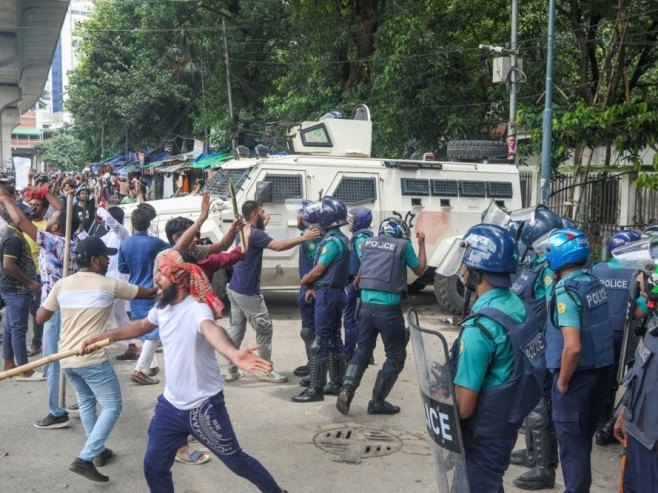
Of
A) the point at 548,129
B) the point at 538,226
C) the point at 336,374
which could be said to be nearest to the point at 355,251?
the point at 336,374

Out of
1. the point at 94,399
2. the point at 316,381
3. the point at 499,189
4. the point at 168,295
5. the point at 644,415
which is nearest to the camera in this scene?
the point at 644,415

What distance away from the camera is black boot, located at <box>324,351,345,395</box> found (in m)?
7.47

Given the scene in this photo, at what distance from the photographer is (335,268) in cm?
721

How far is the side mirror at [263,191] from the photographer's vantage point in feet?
35.6

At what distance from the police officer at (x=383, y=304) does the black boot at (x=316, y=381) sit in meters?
0.57

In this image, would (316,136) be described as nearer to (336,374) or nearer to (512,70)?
(336,374)

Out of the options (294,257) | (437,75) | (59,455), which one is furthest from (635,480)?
(437,75)

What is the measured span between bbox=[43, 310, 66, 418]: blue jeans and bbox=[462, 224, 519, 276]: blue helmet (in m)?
3.94

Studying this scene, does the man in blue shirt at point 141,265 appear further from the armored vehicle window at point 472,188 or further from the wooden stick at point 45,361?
the armored vehicle window at point 472,188

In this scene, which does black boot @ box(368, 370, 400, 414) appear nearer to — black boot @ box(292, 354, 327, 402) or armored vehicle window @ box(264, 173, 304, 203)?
black boot @ box(292, 354, 327, 402)

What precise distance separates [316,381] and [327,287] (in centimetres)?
88

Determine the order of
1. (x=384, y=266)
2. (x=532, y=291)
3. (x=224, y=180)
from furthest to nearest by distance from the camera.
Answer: (x=224, y=180), (x=384, y=266), (x=532, y=291)

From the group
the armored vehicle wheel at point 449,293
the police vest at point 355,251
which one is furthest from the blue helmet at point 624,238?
the armored vehicle wheel at point 449,293

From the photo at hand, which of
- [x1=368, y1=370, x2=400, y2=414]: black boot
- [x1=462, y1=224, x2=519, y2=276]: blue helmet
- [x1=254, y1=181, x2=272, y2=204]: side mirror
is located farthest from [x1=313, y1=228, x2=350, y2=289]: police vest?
[x1=254, y1=181, x2=272, y2=204]: side mirror
